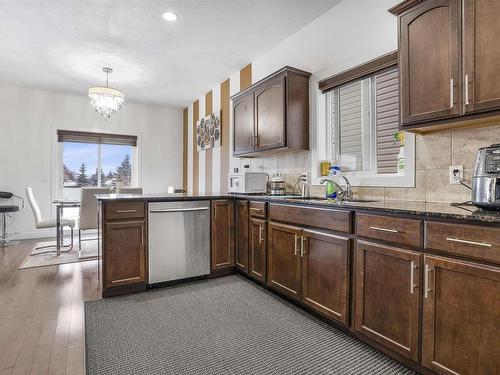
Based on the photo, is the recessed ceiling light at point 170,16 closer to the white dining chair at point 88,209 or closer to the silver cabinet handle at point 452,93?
the white dining chair at point 88,209

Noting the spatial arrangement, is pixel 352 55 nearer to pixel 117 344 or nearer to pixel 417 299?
pixel 417 299

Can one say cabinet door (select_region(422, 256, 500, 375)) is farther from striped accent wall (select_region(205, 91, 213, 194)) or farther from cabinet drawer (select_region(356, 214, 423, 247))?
striped accent wall (select_region(205, 91, 213, 194))

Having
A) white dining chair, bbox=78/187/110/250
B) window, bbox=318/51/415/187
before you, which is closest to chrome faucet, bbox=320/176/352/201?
window, bbox=318/51/415/187

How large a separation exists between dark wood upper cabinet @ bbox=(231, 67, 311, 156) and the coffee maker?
175cm

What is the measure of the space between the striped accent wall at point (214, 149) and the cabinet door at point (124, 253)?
207 centimetres

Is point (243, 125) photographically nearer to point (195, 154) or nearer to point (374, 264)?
point (374, 264)

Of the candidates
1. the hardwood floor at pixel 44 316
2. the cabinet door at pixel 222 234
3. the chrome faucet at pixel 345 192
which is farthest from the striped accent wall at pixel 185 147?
the chrome faucet at pixel 345 192

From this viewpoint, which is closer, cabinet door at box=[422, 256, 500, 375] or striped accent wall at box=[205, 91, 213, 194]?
cabinet door at box=[422, 256, 500, 375]

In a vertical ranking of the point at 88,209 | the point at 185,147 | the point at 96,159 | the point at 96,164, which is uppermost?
the point at 185,147

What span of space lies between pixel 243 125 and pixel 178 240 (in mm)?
1668

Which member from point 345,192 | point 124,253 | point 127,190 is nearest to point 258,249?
point 345,192

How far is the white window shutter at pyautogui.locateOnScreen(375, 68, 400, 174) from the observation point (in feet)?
8.28

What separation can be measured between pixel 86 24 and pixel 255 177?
250cm

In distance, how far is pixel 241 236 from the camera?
3.20 m
